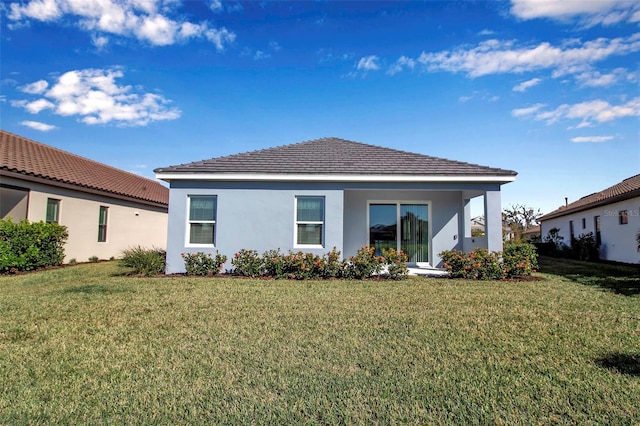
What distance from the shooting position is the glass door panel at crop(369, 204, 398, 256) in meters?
13.3

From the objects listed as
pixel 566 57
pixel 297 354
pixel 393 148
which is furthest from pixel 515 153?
pixel 297 354

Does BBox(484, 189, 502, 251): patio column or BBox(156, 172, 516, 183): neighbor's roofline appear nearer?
BBox(484, 189, 502, 251): patio column

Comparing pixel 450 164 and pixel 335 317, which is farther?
pixel 450 164

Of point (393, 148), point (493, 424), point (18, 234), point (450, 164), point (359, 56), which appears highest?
point (359, 56)

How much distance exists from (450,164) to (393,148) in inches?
98.8

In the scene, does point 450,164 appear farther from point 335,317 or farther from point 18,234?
point 18,234

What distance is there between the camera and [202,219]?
1151cm

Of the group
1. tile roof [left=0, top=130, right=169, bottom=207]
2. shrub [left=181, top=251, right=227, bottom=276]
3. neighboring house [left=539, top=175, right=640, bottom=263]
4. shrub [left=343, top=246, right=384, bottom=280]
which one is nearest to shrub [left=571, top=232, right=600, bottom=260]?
neighboring house [left=539, top=175, right=640, bottom=263]

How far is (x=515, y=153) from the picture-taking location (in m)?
14.5

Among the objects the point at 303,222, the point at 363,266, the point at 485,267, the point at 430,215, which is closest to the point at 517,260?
the point at 485,267

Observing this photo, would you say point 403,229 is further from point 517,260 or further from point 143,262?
point 143,262

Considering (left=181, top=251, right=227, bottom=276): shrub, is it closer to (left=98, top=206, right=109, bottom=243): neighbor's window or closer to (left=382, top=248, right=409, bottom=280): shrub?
(left=382, top=248, right=409, bottom=280): shrub

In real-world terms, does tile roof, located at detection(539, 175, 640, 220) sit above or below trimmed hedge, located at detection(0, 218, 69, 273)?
above

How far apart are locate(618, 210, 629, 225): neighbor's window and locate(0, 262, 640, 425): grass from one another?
12.3 m
